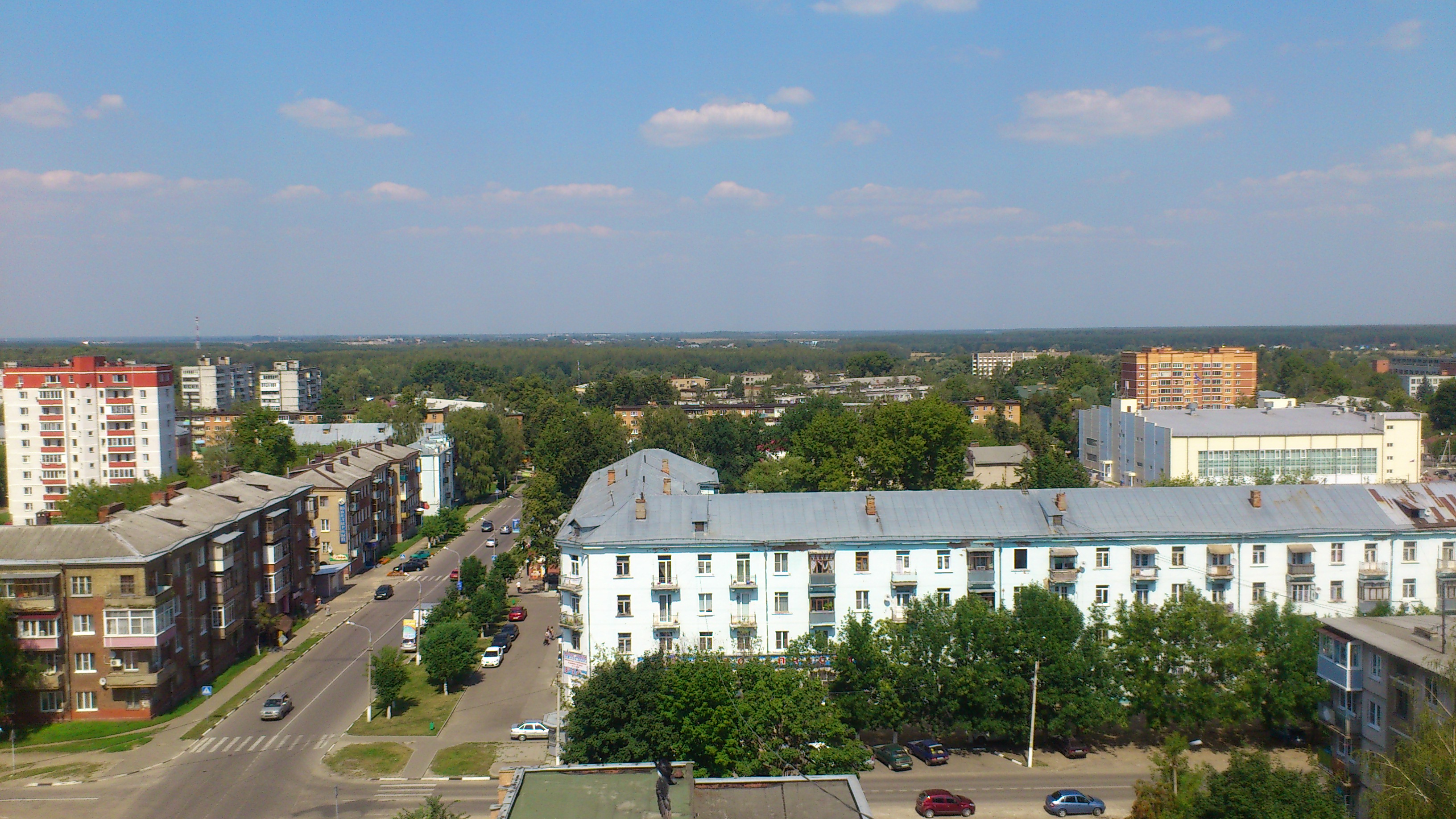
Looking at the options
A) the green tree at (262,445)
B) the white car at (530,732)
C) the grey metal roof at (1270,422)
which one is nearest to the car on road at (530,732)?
the white car at (530,732)

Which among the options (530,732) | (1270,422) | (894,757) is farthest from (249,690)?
(1270,422)

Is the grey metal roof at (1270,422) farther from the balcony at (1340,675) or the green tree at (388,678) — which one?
the green tree at (388,678)

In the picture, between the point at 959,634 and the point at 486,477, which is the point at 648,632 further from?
the point at 486,477

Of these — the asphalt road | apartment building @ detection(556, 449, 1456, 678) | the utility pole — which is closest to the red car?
the utility pole

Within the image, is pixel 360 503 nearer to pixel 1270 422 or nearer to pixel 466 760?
pixel 466 760

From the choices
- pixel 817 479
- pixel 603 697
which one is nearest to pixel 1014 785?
pixel 603 697
